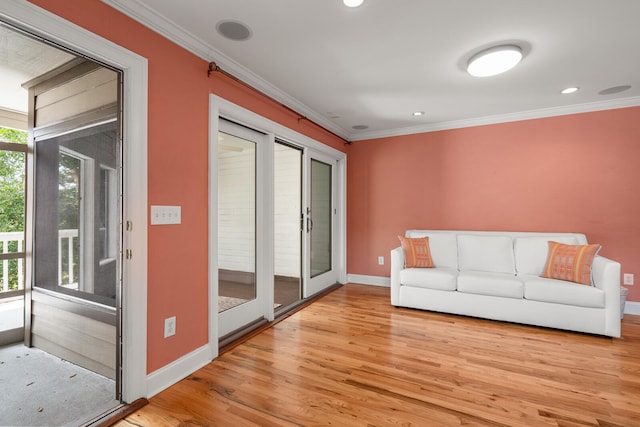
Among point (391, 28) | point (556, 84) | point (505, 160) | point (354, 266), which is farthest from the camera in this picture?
point (354, 266)

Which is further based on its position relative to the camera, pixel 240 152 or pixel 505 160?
pixel 505 160

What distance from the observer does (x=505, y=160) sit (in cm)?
409

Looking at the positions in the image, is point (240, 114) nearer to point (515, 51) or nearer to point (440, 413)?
point (515, 51)

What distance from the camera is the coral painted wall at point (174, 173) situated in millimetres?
1938

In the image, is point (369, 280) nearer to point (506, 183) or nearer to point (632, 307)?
point (506, 183)

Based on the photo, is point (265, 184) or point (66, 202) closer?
point (66, 202)

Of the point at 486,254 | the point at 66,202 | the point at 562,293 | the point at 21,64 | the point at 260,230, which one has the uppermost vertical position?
the point at 21,64

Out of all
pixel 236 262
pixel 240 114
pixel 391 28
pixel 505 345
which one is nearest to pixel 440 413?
pixel 505 345

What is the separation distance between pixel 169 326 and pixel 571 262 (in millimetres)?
3870

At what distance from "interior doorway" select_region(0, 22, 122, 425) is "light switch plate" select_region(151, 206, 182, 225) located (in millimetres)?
206

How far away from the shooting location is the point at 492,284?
3271 millimetres

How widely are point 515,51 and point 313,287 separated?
11.3 ft

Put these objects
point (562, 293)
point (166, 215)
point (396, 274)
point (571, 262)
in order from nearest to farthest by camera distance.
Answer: point (166, 215) < point (562, 293) < point (571, 262) < point (396, 274)

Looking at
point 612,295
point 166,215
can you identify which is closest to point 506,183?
point 612,295
